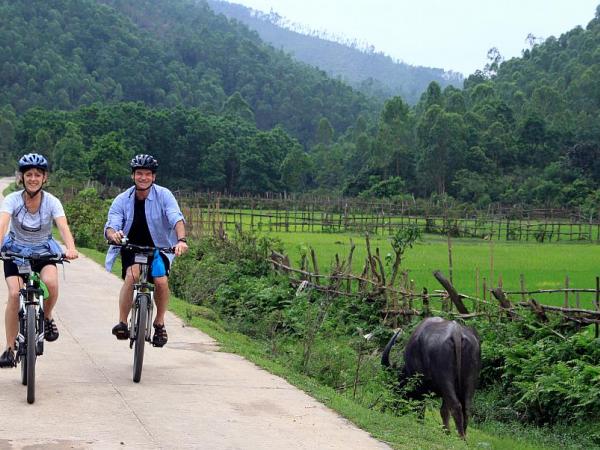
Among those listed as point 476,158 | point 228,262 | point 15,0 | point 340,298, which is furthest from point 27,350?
point 15,0

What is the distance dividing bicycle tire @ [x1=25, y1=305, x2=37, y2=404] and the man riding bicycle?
1.24 metres

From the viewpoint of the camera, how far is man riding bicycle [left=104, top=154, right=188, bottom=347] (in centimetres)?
762

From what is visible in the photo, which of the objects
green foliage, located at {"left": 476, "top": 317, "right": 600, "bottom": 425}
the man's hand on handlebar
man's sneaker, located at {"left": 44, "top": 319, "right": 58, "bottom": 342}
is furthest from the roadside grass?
man's sneaker, located at {"left": 44, "top": 319, "right": 58, "bottom": 342}

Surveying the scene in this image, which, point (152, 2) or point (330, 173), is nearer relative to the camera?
point (330, 173)

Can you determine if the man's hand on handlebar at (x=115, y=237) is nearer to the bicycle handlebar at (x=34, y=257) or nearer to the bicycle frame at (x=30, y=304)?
the bicycle handlebar at (x=34, y=257)

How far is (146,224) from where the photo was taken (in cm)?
776

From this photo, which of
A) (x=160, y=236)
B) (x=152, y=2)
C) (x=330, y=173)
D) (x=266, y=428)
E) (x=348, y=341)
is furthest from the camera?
(x=152, y=2)

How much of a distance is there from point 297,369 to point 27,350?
4.38m

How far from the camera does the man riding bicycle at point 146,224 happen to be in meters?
7.62

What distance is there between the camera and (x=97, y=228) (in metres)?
26.6

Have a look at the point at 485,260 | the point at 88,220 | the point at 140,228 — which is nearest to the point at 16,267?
the point at 140,228

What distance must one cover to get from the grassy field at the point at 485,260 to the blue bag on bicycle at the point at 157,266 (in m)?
10.4

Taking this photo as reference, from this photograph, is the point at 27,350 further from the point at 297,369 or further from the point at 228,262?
the point at 228,262

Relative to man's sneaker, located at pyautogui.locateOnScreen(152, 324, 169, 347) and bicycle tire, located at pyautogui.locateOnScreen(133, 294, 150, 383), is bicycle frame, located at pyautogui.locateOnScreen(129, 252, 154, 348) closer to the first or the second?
bicycle tire, located at pyautogui.locateOnScreen(133, 294, 150, 383)
